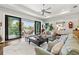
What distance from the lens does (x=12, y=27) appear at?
209 centimetres

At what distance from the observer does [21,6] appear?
6.75ft

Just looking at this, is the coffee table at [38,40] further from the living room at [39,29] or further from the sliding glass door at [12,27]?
the sliding glass door at [12,27]

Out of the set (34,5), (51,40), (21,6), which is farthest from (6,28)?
(51,40)

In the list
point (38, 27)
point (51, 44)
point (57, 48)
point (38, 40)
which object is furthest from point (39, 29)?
point (57, 48)

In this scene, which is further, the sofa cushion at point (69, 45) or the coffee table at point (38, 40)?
the coffee table at point (38, 40)

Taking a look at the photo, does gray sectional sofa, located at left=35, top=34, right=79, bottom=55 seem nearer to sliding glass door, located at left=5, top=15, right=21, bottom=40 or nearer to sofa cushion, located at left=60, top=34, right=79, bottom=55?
sofa cushion, located at left=60, top=34, right=79, bottom=55

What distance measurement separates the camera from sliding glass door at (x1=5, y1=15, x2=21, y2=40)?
1996 mm

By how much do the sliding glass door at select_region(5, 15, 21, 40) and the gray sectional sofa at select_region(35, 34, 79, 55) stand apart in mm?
518

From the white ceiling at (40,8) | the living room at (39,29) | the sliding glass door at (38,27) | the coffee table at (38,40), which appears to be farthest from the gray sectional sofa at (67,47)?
the white ceiling at (40,8)

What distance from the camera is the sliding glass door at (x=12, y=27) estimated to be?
2.00m

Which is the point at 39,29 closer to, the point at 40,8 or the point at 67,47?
the point at 40,8
